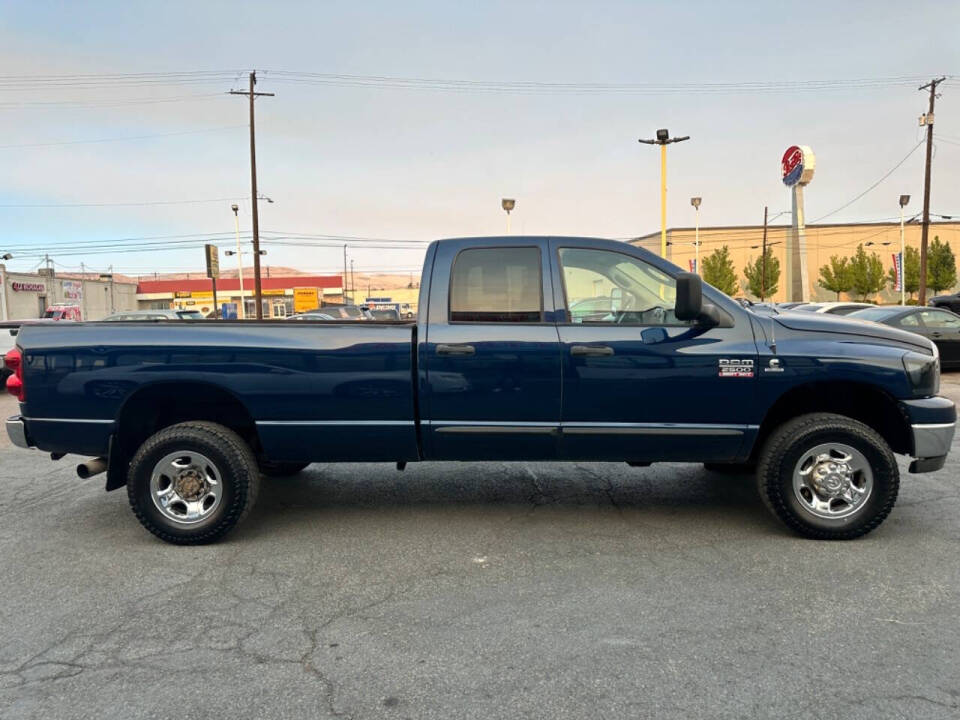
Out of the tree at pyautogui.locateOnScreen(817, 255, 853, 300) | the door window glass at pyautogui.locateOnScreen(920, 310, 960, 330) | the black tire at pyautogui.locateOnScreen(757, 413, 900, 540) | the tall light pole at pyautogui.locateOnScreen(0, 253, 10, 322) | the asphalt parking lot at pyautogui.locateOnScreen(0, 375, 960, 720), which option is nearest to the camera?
the asphalt parking lot at pyautogui.locateOnScreen(0, 375, 960, 720)

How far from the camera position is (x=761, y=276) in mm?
61562

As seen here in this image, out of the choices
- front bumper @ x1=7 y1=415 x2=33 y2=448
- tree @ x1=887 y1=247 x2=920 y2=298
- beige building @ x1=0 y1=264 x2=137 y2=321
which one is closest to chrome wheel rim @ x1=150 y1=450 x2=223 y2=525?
front bumper @ x1=7 y1=415 x2=33 y2=448

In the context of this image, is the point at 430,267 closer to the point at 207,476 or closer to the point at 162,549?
the point at 207,476

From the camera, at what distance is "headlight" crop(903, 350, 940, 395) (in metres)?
4.07

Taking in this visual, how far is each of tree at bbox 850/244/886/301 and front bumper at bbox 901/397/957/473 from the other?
2609 inches

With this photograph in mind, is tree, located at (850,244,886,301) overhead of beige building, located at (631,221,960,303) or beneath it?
beneath

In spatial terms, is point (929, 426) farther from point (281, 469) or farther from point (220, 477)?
point (281, 469)

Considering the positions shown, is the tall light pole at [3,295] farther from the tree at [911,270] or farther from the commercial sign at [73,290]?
the tree at [911,270]

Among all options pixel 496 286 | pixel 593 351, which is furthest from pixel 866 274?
pixel 496 286

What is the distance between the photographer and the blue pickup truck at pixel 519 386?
4.07 meters

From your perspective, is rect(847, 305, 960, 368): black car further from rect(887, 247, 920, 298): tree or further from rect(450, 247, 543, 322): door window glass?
rect(887, 247, 920, 298): tree

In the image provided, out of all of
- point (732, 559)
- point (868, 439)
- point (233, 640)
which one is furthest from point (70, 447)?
point (868, 439)

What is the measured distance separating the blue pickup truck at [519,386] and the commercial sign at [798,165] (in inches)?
1411

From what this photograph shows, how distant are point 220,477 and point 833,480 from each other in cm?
399
